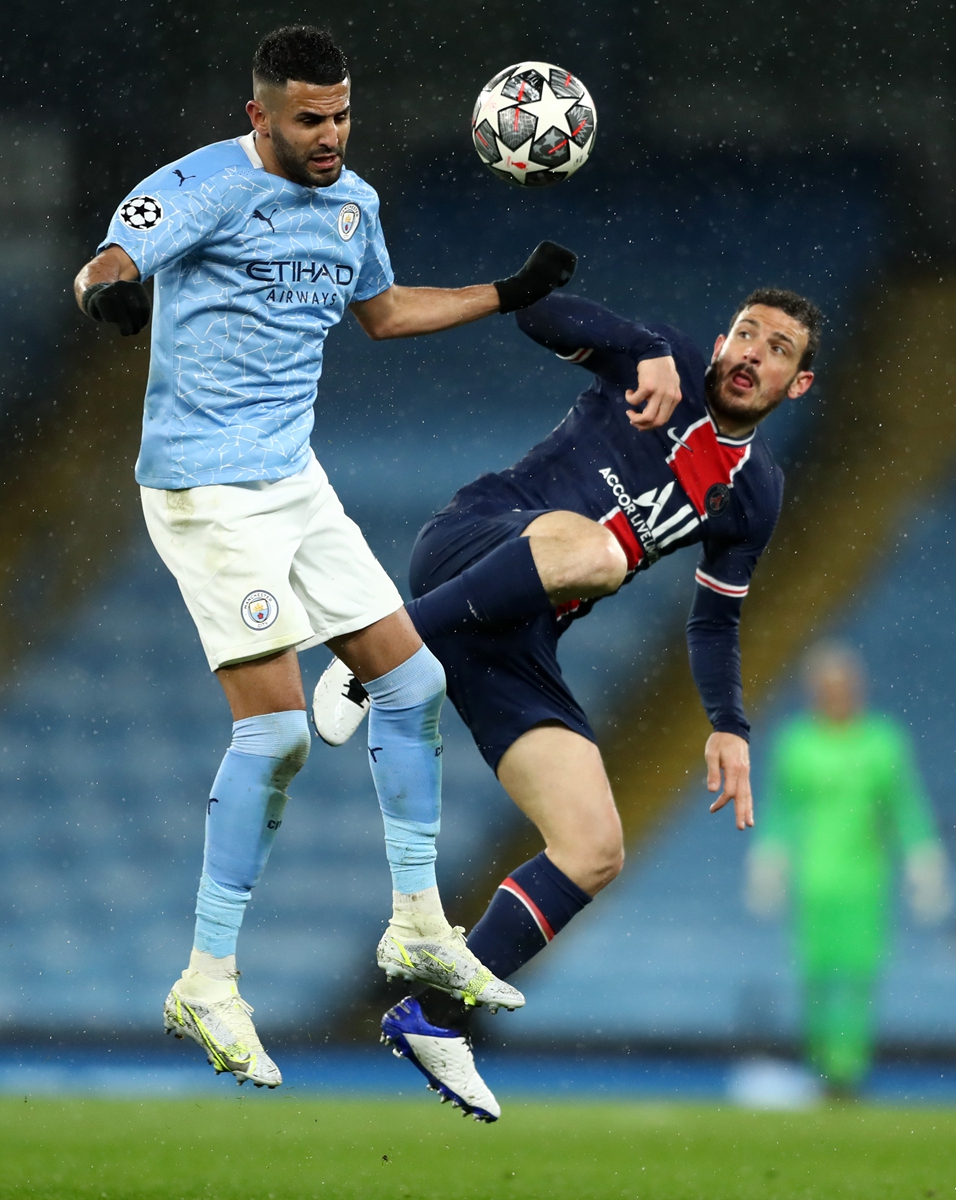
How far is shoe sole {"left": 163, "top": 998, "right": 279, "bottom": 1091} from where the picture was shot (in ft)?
11.8

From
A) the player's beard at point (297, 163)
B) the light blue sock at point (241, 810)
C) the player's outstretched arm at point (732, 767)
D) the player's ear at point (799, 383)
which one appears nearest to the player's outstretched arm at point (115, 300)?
the player's beard at point (297, 163)

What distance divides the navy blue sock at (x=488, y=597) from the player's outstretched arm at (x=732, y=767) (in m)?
0.74

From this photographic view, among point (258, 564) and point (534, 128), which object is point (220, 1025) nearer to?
point (258, 564)

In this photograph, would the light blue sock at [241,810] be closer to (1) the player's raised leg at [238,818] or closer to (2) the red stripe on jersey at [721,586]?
(1) the player's raised leg at [238,818]

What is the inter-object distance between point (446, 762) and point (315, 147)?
23.2 ft

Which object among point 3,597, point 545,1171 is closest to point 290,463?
point 545,1171

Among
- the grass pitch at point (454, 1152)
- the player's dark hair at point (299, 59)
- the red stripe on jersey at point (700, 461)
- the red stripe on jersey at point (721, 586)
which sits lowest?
the grass pitch at point (454, 1152)

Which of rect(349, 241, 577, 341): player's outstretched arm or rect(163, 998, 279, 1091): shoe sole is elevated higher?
rect(349, 241, 577, 341): player's outstretched arm

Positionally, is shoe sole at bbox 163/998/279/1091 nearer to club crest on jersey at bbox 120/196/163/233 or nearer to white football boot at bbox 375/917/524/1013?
white football boot at bbox 375/917/524/1013

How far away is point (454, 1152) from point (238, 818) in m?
2.74

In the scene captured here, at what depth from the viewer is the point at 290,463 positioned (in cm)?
378

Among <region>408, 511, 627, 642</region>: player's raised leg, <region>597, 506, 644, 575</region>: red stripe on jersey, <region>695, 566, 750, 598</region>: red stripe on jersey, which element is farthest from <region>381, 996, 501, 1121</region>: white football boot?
<region>695, 566, 750, 598</region>: red stripe on jersey

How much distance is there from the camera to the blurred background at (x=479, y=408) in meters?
10.1

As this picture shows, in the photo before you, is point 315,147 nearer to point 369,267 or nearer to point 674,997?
point 369,267
